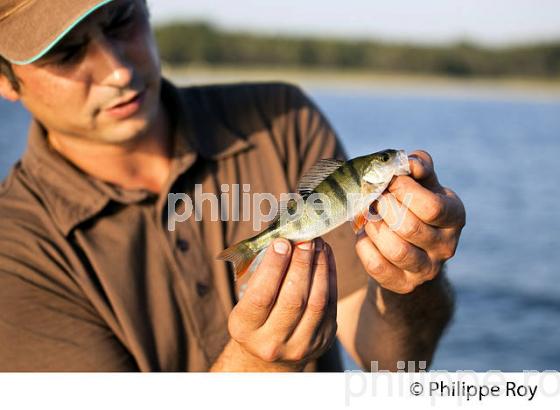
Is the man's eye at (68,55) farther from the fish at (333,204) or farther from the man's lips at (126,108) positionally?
the fish at (333,204)

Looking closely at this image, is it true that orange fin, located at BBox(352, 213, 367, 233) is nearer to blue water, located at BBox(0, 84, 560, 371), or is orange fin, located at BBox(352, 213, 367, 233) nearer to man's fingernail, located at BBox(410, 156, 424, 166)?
man's fingernail, located at BBox(410, 156, 424, 166)

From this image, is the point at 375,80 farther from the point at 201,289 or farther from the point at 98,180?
the point at 201,289

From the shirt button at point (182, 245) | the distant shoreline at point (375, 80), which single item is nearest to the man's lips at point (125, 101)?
the shirt button at point (182, 245)

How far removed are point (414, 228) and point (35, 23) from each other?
1.85 metres

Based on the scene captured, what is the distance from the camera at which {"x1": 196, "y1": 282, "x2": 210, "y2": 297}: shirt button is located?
10.9ft

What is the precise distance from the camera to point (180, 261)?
3.35m

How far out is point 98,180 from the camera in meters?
3.50

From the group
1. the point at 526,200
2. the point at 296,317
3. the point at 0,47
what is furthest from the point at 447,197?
the point at 526,200

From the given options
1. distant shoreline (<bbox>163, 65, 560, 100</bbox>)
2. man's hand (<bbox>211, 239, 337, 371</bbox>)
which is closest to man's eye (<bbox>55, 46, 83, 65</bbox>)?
man's hand (<bbox>211, 239, 337, 371</bbox>)

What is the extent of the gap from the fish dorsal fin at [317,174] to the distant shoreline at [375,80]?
47680mm

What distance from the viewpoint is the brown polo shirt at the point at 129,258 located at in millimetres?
3127

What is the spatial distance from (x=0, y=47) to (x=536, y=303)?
843 centimetres

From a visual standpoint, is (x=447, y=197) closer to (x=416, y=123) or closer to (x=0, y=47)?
(x=0, y=47)

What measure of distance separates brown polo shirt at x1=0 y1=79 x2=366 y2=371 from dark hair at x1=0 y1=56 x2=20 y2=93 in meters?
0.26
